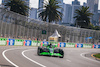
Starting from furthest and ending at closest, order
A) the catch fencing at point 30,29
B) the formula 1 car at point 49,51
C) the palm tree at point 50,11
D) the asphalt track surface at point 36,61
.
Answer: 1. the palm tree at point 50,11
2. the catch fencing at point 30,29
3. the formula 1 car at point 49,51
4. the asphalt track surface at point 36,61

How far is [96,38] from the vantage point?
54938mm

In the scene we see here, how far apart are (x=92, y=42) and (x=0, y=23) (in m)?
35.0

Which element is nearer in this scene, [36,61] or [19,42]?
[36,61]

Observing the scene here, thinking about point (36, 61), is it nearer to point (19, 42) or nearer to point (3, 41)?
point (3, 41)

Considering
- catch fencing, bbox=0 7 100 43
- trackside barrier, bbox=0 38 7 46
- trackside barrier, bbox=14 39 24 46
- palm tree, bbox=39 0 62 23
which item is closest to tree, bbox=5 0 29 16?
palm tree, bbox=39 0 62 23

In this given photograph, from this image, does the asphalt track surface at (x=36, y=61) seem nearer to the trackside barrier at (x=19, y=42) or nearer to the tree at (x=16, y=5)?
the trackside barrier at (x=19, y=42)

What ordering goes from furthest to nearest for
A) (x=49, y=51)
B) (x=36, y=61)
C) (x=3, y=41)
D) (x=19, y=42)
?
(x=19, y=42)
(x=3, y=41)
(x=49, y=51)
(x=36, y=61)

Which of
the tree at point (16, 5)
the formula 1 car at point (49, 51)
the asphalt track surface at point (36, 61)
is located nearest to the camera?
the asphalt track surface at point (36, 61)

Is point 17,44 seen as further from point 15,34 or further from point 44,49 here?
point 44,49

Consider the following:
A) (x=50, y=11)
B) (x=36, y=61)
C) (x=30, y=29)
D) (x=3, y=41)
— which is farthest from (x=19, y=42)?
(x=36, y=61)

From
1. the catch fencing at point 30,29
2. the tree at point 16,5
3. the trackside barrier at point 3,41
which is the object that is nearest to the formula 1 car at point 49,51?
the catch fencing at point 30,29

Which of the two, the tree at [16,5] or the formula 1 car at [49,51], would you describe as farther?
the tree at [16,5]

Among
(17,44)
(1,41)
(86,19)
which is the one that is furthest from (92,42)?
(1,41)

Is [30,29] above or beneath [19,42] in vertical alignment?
above
